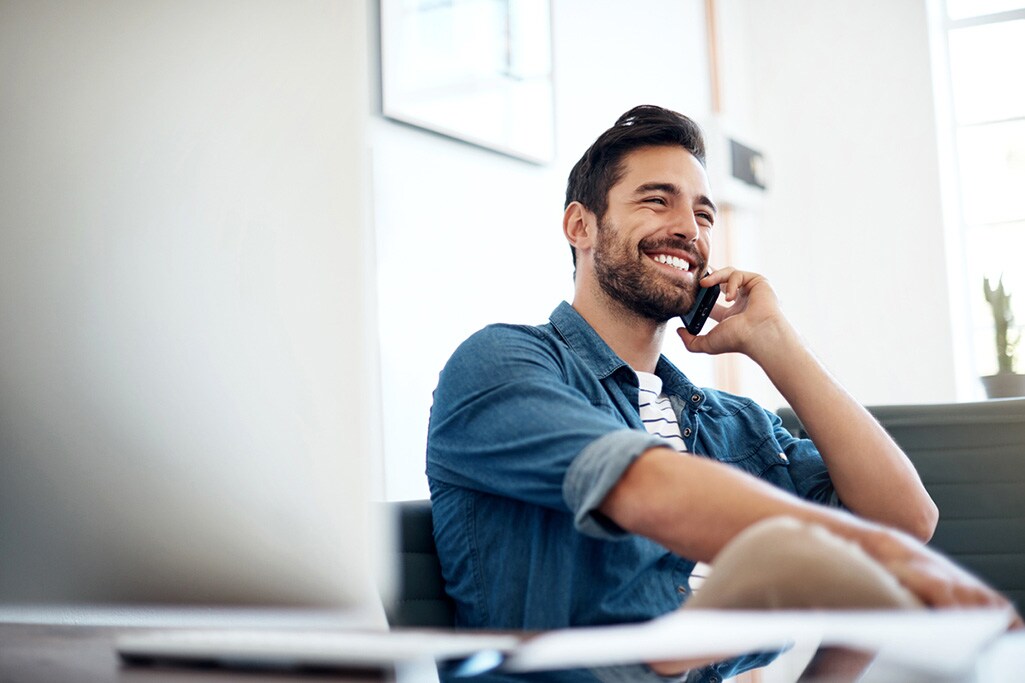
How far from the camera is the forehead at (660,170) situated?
148 centimetres

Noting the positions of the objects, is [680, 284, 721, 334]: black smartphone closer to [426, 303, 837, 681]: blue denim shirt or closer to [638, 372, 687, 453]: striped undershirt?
[638, 372, 687, 453]: striped undershirt

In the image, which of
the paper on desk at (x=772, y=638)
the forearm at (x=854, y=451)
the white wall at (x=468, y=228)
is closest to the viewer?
the paper on desk at (x=772, y=638)

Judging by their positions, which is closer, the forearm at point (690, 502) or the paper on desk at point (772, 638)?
the paper on desk at point (772, 638)

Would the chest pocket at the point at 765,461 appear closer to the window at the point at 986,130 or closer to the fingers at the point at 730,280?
the fingers at the point at 730,280

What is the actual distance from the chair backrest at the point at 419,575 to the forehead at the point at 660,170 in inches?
27.0

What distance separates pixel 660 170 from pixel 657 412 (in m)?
0.38

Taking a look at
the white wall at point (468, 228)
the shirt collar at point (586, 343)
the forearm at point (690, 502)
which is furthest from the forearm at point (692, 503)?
the white wall at point (468, 228)

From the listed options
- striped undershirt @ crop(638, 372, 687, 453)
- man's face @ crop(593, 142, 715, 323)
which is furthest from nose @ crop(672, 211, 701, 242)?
striped undershirt @ crop(638, 372, 687, 453)

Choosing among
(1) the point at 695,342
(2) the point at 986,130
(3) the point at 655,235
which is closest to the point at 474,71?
(3) the point at 655,235

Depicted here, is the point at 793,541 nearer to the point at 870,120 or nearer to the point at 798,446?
the point at 798,446

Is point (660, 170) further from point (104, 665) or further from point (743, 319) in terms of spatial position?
point (104, 665)

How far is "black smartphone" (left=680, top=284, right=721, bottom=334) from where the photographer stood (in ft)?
4.87

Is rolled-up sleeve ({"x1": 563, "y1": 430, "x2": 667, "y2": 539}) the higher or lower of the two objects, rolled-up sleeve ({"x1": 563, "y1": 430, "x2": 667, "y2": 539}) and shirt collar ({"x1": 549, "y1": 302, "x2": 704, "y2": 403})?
the lower

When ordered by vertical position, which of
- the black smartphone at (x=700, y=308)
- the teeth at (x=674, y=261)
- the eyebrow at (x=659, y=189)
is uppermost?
the eyebrow at (x=659, y=189)
